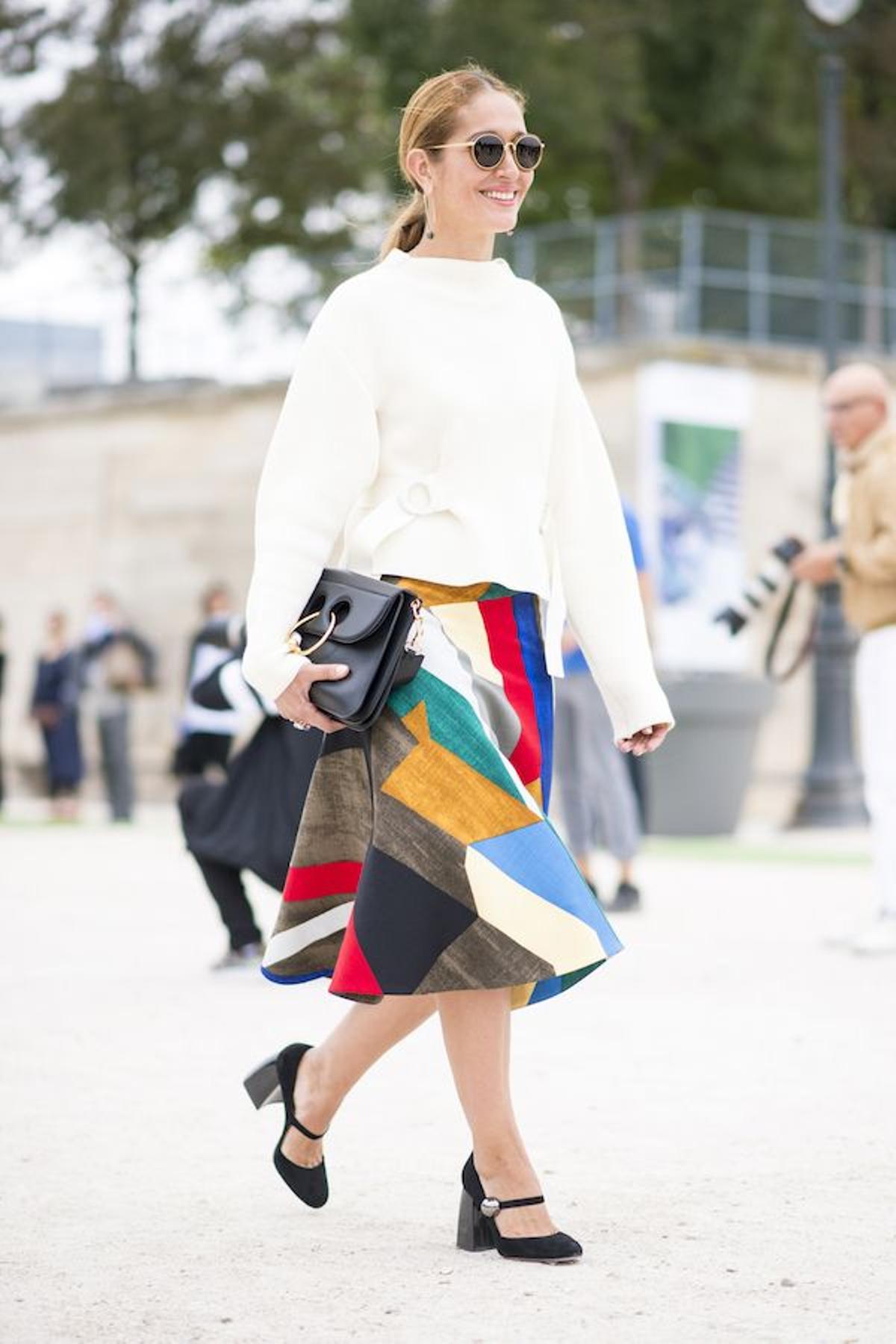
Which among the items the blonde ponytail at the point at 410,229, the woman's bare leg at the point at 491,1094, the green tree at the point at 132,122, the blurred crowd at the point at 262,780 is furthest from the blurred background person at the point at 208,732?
the green tree at the point at 132,122

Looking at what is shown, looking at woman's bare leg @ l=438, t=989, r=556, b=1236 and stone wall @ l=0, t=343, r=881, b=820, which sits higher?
stone wall @ l=0, t=343, r=881, b=820

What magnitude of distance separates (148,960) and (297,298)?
1824cm

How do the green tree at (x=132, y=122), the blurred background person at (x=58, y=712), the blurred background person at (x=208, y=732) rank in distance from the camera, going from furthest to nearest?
1. the green tree at (x=132, y=122)
2. the blurred background person at (x=58, y=712)
3. the blurred background person at (x=208, y=732)

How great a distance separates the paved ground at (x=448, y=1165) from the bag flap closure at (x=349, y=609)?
103 centimetres

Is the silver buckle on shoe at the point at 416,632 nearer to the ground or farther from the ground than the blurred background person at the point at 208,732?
farther from the ground

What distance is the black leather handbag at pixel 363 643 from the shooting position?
12.6ft

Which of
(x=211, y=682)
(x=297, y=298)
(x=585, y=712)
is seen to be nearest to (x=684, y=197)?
(x=297, y=298)

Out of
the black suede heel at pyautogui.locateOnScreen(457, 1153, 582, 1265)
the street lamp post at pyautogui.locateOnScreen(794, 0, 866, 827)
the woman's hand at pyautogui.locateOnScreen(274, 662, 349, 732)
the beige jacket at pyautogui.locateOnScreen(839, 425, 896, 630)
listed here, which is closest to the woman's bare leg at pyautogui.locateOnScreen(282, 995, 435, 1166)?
the black suede heel at pyautogui.locateOnScreen(457, 1153, 582, 1265)

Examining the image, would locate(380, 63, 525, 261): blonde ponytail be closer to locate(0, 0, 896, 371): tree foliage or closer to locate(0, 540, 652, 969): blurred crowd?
locate(0, 540, 652, 969): blurred crowd

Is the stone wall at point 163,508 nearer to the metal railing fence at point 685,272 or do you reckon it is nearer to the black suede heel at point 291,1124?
the metal railing fence at point 685,272

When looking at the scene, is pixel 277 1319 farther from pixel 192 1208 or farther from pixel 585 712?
pixel 585 712

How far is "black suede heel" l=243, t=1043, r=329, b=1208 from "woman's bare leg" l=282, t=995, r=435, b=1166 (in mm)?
12

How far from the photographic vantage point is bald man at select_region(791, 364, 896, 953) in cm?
858

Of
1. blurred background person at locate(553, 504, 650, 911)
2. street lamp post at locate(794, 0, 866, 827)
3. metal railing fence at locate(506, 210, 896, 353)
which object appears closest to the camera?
blurred background person at locate(553, 504, 650, 911)
